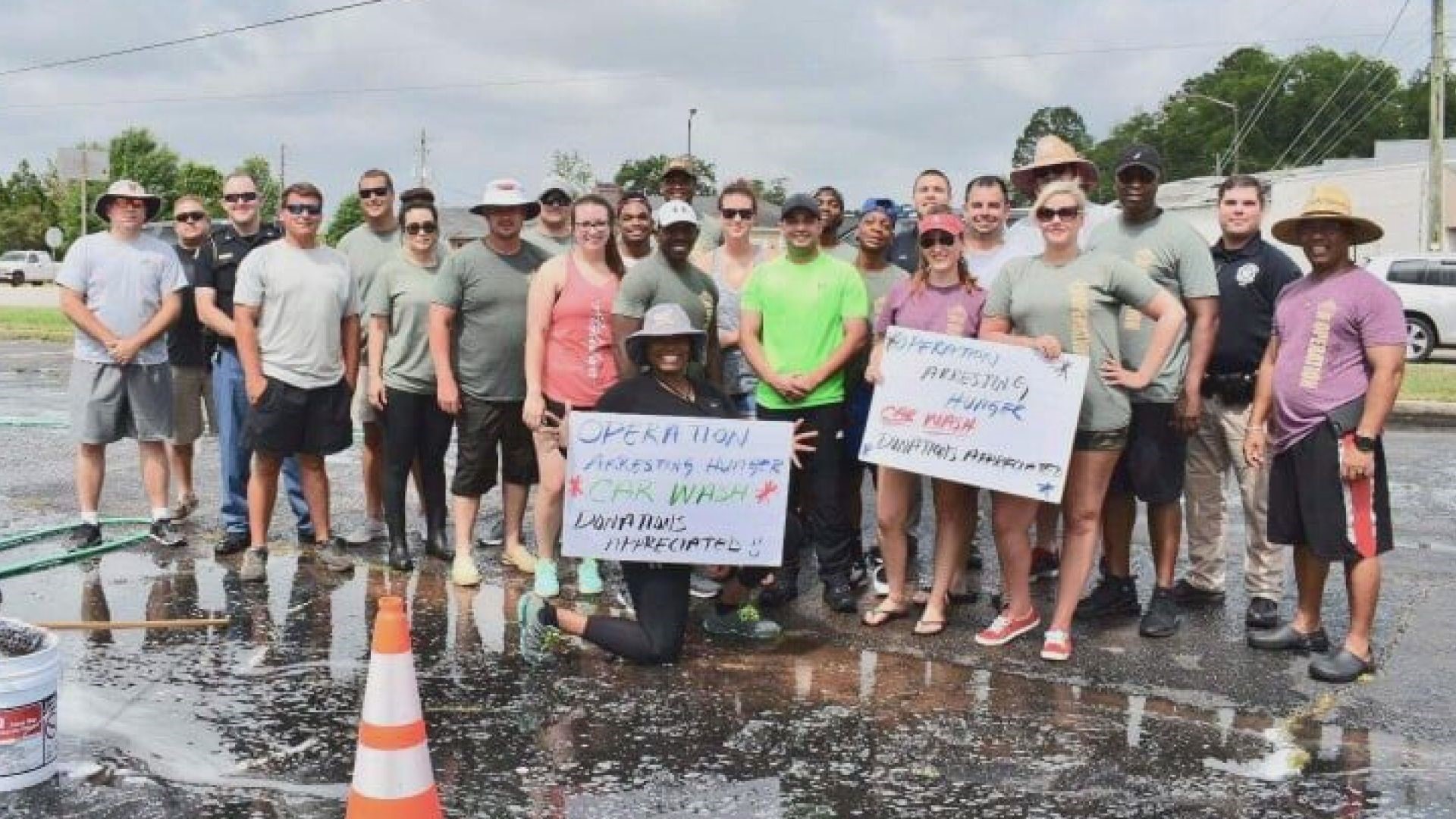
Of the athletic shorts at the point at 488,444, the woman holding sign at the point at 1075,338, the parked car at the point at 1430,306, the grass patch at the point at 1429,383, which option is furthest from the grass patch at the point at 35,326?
the parked car at the point at 1430,306

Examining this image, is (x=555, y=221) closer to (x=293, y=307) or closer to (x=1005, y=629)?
(x=293, y=307)

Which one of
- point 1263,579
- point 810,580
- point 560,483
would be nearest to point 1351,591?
point 1263,579

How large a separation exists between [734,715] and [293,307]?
11.3 feet

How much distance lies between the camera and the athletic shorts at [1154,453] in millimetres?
6195

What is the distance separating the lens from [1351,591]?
5754mm

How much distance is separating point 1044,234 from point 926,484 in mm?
4237

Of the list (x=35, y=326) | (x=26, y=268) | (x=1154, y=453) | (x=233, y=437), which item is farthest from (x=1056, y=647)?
(x=26, y=268)

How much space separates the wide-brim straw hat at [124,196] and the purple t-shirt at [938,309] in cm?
419

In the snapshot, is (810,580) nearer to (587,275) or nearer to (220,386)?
(587,275)

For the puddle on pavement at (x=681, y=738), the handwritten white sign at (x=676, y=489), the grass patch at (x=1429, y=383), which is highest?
the handwritten white sign at (x=676, y=489)

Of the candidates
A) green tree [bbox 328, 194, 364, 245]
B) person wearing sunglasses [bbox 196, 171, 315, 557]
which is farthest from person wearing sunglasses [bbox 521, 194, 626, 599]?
green tree [bbox 328, 194, 364, 245]

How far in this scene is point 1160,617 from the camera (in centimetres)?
635

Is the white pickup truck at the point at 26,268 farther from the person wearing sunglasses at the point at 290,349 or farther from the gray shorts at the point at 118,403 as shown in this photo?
the person wearing sunglasses at the point at 290,349

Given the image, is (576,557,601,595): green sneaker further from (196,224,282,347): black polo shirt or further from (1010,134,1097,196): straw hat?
(1010,134,1097,196): straw hat
